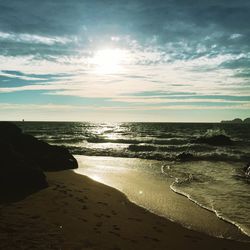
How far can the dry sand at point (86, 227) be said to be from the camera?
615 centimetres

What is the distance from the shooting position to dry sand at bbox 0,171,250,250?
6.15 meters

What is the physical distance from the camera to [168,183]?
13586 mm

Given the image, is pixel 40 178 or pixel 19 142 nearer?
pixel 40 178

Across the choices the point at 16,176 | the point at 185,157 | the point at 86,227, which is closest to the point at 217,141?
the point at 185,157

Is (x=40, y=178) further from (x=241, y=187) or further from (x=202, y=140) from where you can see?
(x=202, y=140)

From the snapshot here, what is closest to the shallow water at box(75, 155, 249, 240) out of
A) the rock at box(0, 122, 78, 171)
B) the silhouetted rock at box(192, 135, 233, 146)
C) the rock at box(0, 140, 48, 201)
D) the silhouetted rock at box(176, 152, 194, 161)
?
the rock at box(0, 122, 78, 171)

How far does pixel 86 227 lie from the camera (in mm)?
7176

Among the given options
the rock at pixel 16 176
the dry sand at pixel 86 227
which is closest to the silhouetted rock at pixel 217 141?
the dry sand at pixel 86 227

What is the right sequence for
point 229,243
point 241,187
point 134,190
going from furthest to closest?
point 241,187
point 134,190
point 229,243

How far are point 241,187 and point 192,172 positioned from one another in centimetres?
441

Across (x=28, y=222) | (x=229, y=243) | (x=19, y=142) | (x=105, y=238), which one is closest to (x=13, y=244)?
(x=28, y=222)

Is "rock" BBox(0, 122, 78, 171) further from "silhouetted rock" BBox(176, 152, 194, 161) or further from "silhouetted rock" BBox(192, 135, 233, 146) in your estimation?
"silhouetted rock" BBox(192, 135, 233, 146)

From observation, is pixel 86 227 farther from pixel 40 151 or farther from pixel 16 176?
pixel 40 151

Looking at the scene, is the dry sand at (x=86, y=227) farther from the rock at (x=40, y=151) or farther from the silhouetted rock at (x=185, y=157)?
the silhouetted rock at (x=185, y=157)
